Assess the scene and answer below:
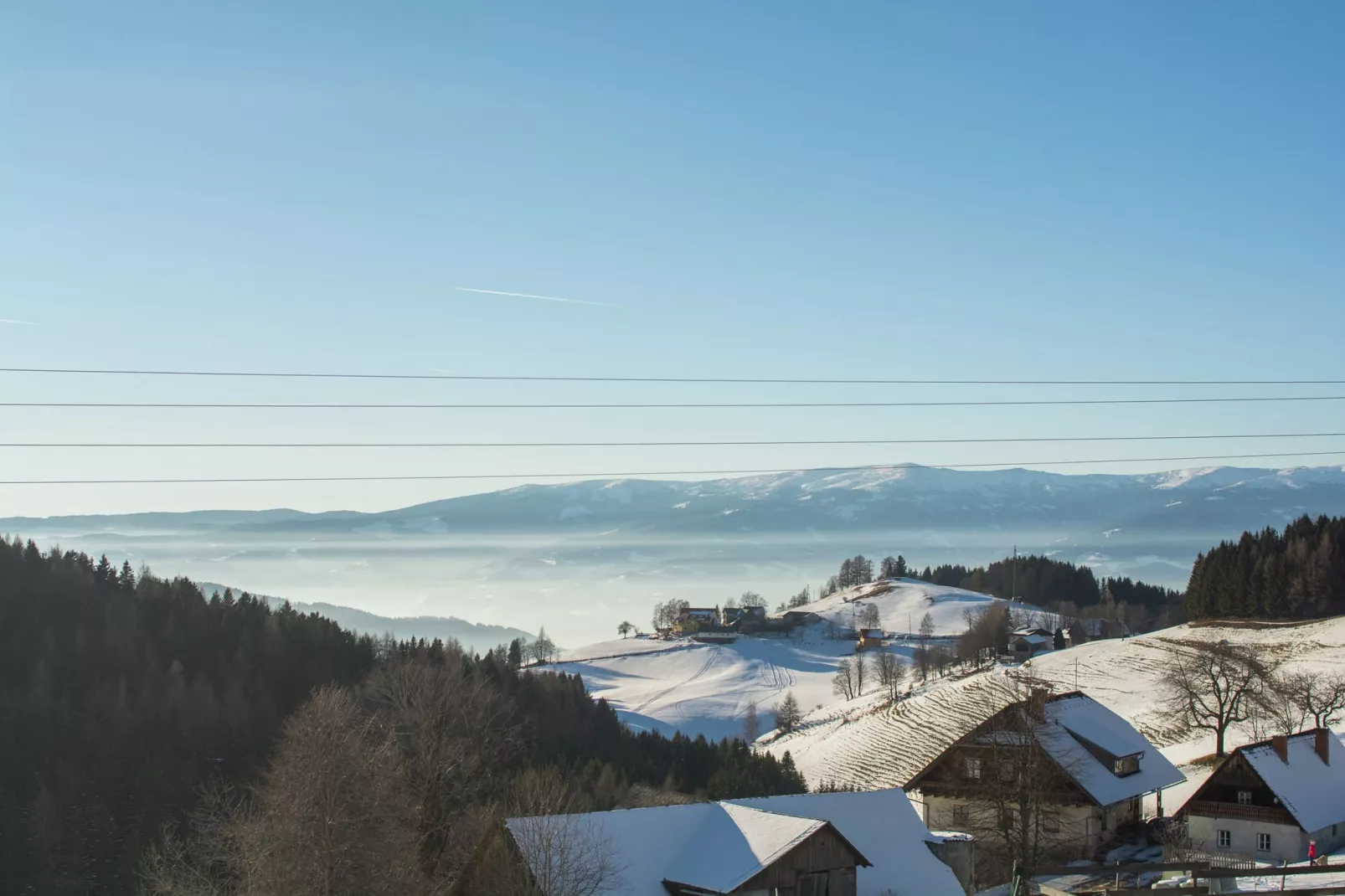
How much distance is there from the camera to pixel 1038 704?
49.4 meters

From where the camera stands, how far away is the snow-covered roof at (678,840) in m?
30.7

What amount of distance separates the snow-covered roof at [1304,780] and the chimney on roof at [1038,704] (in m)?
7.65

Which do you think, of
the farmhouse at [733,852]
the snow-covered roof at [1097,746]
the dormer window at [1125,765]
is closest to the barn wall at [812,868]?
the farmhouse at [733,852]

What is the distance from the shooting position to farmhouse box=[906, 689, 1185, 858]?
1581 inches

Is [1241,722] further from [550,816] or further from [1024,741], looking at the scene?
[550,816]

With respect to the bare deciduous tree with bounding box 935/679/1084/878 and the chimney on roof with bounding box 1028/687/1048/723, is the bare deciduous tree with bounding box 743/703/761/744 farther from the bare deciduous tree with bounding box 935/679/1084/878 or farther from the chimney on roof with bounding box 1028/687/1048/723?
the bare deciduous tree with bounding box 935/679/1084/878

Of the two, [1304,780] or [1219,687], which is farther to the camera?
[1219,687]

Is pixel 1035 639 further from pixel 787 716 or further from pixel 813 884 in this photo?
pixel 813 884

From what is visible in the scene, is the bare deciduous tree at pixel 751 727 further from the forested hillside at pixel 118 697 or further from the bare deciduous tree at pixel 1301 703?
the bare deciduous tree at pixel 1301 703

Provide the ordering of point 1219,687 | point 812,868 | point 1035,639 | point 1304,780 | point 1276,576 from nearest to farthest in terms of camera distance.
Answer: point 812,868
point 1304,780
point 1219,687
point 1276,576
point 1035,639

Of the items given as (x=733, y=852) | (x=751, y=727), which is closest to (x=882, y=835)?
(x=733, y=852)

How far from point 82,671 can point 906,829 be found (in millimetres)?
86633

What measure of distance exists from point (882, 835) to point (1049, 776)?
35.6ft

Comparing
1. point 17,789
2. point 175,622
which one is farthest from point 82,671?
point 17,789
